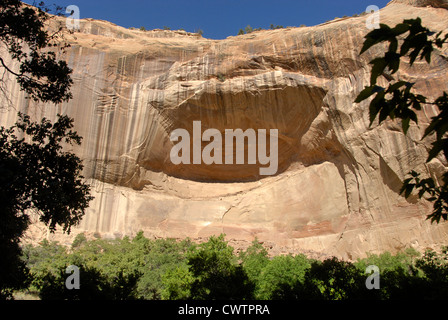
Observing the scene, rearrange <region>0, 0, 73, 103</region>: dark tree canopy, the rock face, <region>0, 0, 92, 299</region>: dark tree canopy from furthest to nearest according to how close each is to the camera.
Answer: the rock face
<region>0, 0, 73, 103</region>: dark tree canopy
<region>0, 0, 92, 299</region>: dark tree canopy

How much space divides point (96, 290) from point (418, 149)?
12439 millimetres

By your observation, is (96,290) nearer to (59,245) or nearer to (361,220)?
(59,245)

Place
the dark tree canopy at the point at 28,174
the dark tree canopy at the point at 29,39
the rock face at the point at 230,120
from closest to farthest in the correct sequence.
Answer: the dark tree canopy at the point at 28,174, the dark tree canopy at the point at 29,39, the rock face at the point at 230,120

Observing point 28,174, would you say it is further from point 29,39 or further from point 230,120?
point 230,120

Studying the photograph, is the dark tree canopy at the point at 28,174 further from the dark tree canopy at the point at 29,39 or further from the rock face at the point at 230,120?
the rock face at the point at 230,120

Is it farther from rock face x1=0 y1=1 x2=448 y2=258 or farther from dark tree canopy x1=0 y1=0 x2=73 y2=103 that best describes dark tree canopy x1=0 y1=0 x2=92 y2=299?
rock face x1=0 y1=1 x2=448 y2=258

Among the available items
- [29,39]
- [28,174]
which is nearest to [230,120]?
[29,39]

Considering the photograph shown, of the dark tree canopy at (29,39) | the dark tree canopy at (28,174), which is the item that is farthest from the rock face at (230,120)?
the dark tree canopy at (28,174)

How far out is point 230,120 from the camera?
63.1ft

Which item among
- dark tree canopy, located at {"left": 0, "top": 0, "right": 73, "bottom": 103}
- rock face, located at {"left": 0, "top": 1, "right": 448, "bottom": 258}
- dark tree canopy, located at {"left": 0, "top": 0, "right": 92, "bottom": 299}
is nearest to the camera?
dark tree canopy, located at {"left": 0, "top": 0, "right": 92, "bottom": 299}

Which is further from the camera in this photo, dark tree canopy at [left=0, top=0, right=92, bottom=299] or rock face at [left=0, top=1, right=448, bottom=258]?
rock face at [left=0, top=1, right=448, bottom=258]

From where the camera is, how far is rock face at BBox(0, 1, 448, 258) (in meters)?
16.1

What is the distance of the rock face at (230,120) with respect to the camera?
16062 mm

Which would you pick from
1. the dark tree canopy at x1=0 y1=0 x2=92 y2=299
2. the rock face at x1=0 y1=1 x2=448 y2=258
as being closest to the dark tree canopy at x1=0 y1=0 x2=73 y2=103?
the dark tree canopy at x1=0 y1=0 x2=92 y2=299
